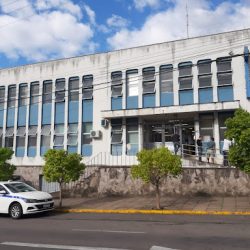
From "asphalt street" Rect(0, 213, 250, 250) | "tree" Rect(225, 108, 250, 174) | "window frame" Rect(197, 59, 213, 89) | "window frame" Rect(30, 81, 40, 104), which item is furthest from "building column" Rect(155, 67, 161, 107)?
"asphalt street" Rect(0, 213, 250, 250)

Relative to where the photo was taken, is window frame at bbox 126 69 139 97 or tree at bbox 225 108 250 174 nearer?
tree at bbox 225 108 250 174

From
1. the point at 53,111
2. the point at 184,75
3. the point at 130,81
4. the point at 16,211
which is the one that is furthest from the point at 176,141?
the point at 16,211

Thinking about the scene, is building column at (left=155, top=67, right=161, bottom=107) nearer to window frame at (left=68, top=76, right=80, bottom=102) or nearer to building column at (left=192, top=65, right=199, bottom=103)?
building column at (left=192, top=65, right=199, bottom=103)

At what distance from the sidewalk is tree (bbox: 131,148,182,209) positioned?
1.16 m

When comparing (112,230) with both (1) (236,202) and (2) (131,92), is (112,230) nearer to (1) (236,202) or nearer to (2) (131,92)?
(1) (236,202)

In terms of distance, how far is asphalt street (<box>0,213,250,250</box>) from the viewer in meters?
8.71

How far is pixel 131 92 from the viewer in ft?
81.9

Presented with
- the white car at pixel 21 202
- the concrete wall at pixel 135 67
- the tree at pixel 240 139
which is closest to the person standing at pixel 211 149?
the concrete wall at pixel 135 67

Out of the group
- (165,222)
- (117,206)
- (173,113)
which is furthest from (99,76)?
(165,222)

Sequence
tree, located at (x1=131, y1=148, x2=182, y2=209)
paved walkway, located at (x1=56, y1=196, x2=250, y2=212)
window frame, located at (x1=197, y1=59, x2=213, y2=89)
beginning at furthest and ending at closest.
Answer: window frame, located at (x1=197, y1=59, x2=213, y2=89)
tree, located at (x1=131, y1=148, x2=182, y2=209)
paved walkway, located at (x1=56, y1=196, x2=250, y2=212)

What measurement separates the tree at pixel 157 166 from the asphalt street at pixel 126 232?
204 centimetres

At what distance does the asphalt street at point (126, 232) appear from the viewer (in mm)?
8711

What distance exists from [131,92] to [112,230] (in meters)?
14.9

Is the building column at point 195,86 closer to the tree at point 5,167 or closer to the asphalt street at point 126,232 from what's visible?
the asphalt street at point 126,232
